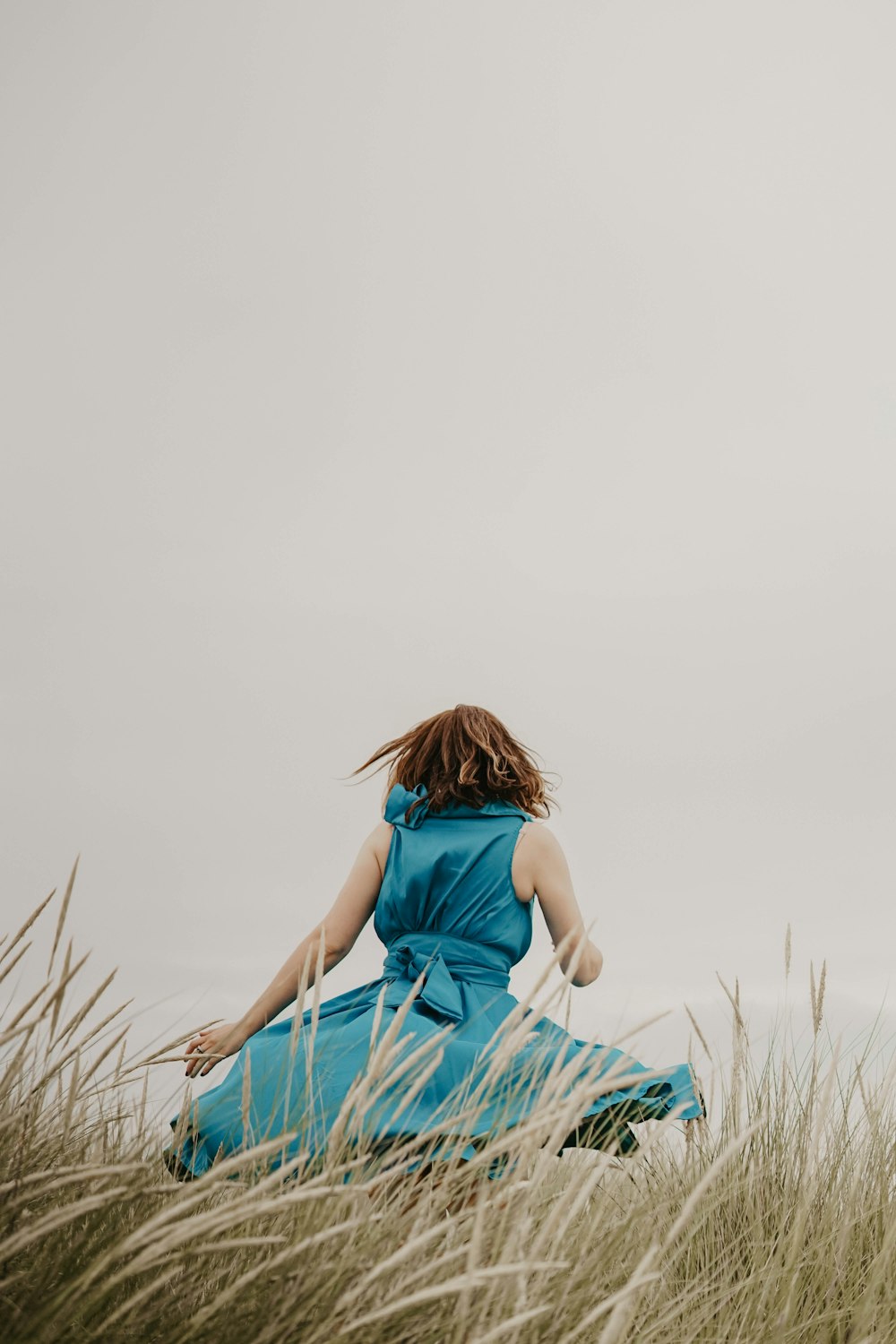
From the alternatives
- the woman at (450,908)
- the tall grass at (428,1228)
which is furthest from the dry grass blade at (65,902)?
the woman at (450,908)

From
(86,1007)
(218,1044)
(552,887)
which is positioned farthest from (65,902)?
(552,887)

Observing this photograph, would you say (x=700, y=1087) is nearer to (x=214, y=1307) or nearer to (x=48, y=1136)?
(x=48, y=1136)

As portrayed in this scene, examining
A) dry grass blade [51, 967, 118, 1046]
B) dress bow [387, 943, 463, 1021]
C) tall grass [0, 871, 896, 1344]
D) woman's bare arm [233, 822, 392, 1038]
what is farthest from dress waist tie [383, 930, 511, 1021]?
dry grass blade [51, 967, 118, 1046]

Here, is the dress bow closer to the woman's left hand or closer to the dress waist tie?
the dress waist tie

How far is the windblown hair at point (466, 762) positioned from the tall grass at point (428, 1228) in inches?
36.2

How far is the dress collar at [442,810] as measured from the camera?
Answer: 3.18 metres

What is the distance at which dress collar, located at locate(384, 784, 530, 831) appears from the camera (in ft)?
10.4

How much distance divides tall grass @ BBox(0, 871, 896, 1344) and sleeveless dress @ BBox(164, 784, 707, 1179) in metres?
0.11

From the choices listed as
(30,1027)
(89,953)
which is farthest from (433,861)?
(30,1027)

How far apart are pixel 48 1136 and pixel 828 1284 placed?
1.42 meters

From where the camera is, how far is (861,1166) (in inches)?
98.4

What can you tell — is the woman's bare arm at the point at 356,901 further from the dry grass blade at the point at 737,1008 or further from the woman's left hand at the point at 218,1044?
the dry grass blade at the point at 737,1008

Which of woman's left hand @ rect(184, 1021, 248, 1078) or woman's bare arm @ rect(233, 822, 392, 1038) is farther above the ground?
woman's bare arm @ rect(233, 822, 392, 1038)

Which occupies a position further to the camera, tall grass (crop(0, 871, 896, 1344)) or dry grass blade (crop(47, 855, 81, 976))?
dry grass blade (crop(47, 855, 81, 976))
